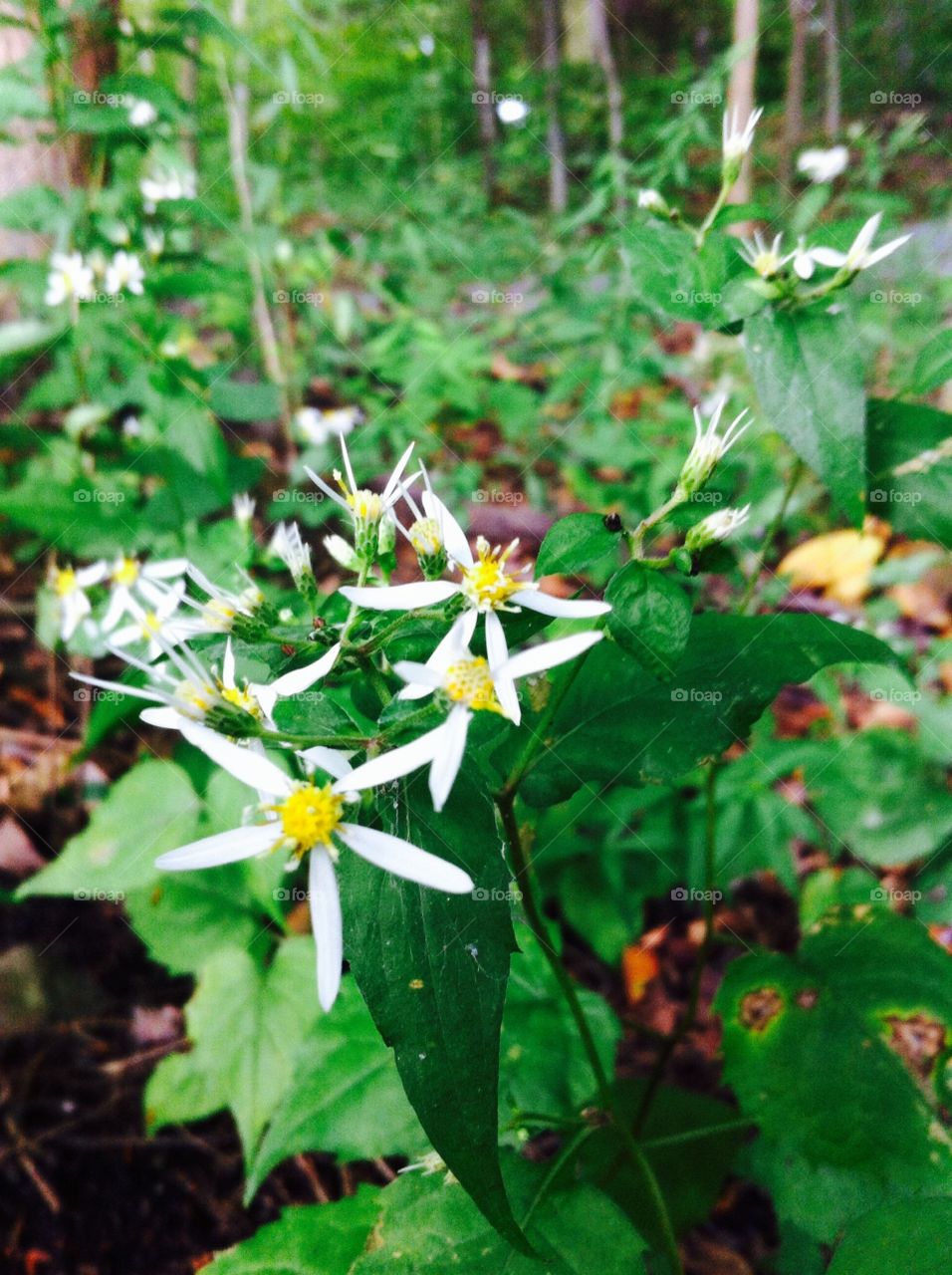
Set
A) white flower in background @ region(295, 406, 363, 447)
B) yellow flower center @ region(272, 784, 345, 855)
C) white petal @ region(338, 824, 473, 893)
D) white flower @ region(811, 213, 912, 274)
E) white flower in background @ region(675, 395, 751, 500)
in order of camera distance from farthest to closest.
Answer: white flower in background @ region(295, 406, 363, 447) → white flower @ region(811, 213, 912, 274) → white flower in background @ region(675, 395, 751, 500) → yellow flower center @ region(272, 784, 345, 855) → white petal @ region(338, 824, 473, 893)

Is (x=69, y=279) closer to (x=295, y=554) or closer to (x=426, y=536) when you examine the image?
(x=295, y=554)

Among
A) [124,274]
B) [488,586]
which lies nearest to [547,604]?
[488,586]

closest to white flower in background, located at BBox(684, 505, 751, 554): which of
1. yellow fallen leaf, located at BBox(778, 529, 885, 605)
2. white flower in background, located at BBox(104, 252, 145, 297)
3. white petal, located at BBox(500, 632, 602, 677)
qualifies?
white petal, located at BBox(500, 632, 602, 677)

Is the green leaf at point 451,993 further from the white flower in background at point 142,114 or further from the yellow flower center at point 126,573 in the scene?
the white flower in background at point 142,114

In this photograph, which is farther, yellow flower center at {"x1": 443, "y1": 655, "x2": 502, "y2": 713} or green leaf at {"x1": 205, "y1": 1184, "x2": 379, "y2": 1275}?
green leaf at {"x1": 205, "y1": 1184, "x2": 379, "y2": 1275}

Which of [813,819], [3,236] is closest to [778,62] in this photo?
[3,236]

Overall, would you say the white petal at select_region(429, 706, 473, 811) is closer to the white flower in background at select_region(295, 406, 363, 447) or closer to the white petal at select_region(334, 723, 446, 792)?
the white petal at select_region(334, 723, 446, 792)

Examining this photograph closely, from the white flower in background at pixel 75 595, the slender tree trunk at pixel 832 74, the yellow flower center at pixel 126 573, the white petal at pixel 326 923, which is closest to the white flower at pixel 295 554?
the white petal at pixel 326 923

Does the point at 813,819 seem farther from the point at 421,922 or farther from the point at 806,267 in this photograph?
the point at 421,922
